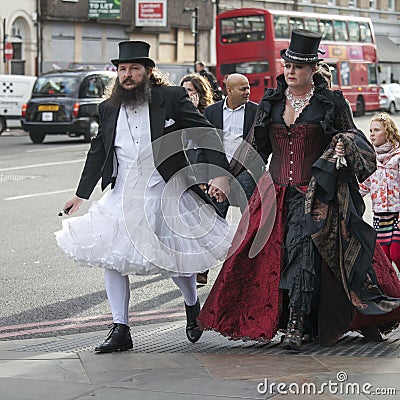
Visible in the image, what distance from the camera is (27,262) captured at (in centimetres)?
994

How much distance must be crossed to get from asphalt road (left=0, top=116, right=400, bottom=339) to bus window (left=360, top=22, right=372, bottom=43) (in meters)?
30.7

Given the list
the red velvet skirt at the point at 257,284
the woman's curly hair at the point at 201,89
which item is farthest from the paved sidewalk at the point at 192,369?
the woman's curly hair at the point at 201,89

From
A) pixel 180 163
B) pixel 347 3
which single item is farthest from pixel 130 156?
pixel 347 3

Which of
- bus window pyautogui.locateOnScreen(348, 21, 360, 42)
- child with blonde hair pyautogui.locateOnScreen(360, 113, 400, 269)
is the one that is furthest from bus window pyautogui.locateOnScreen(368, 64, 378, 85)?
child with blonde hair pyautogui.locateOnScreen(360, 113, 400, 269)

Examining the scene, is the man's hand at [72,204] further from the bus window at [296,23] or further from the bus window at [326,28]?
the bus window at [326,28]

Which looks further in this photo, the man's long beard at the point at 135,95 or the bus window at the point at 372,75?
the bus window at the point at 372,75

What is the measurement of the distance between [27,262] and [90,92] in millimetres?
16331

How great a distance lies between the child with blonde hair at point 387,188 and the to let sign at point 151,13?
134 feet

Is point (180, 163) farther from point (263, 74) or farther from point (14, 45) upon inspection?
point (14, 45)

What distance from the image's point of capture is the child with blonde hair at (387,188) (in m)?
7.90

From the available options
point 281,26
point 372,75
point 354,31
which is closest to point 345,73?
point 354,31

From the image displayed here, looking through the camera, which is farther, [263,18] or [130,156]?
[263,18]

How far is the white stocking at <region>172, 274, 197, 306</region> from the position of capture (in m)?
6.29

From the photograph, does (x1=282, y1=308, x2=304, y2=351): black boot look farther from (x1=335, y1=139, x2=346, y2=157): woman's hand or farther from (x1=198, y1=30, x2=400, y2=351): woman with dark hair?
(x1=335, y1=139, x2=346, y2=157): woman's hand
